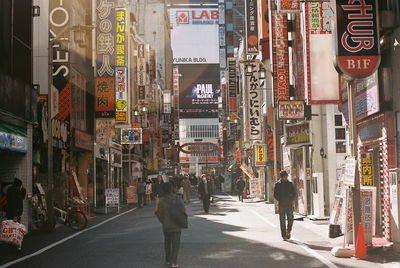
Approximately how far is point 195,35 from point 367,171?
181335mm

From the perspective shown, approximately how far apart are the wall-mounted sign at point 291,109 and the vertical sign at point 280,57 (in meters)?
3.90

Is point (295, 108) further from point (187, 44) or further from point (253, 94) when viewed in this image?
point (187, 44)

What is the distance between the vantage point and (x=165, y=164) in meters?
110

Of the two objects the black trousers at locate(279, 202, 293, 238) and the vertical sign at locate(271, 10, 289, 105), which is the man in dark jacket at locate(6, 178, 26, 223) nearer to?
the black trousers at locate(279, 202, 293, 238)

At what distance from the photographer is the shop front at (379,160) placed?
14.3 m

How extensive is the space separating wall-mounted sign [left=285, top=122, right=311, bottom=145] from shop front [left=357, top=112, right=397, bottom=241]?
326 inches

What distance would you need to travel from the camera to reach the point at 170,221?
1116 cm

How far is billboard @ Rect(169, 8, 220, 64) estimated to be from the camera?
635 ft

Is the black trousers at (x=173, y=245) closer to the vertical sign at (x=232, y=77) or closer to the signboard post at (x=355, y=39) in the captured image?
the signboard post at (x=355, y=39)

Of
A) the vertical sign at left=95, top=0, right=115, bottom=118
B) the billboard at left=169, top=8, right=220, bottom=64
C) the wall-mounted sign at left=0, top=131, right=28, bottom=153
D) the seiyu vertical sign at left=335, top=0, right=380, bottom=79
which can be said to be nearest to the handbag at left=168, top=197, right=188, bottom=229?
the seiyu vertical sign at left=335, top=0, right=380, bottom=79

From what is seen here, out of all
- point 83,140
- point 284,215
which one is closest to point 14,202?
point 284,215

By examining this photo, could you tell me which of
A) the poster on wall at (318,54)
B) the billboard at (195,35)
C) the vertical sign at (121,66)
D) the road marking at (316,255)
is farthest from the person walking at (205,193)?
the billboard at (195,35)

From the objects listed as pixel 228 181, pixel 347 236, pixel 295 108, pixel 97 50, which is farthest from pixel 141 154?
pixel 347 236

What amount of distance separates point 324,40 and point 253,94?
27252 millimetres
